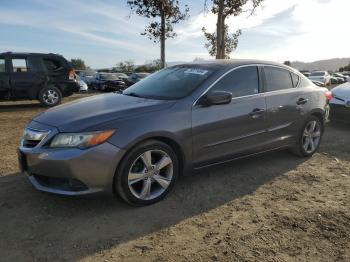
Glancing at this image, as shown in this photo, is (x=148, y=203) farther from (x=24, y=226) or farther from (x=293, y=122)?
(x=293, y=122)

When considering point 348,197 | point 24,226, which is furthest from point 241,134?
point 24,226

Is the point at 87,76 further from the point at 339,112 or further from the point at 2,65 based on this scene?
the point at 339,112

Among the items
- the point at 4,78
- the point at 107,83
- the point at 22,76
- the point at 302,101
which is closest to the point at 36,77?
the point at 22,76

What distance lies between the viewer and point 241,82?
518 cm

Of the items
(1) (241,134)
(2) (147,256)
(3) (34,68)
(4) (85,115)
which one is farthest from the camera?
(3) (34,68)

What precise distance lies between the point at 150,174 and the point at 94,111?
2.96ft

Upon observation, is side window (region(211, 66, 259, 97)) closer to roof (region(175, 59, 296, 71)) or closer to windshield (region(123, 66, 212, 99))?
roof (region(175, 59, 296, 71))

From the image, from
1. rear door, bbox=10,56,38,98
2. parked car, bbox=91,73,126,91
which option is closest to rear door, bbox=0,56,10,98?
rear door, bbox=10,56,38,98

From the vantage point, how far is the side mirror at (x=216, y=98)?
4582 mm

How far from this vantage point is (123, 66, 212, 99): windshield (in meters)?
4.79

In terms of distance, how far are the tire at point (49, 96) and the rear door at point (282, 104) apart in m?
8.78

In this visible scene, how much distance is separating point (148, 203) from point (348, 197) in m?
2.31

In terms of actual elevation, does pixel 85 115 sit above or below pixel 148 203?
above

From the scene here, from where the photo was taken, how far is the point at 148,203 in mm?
4285
